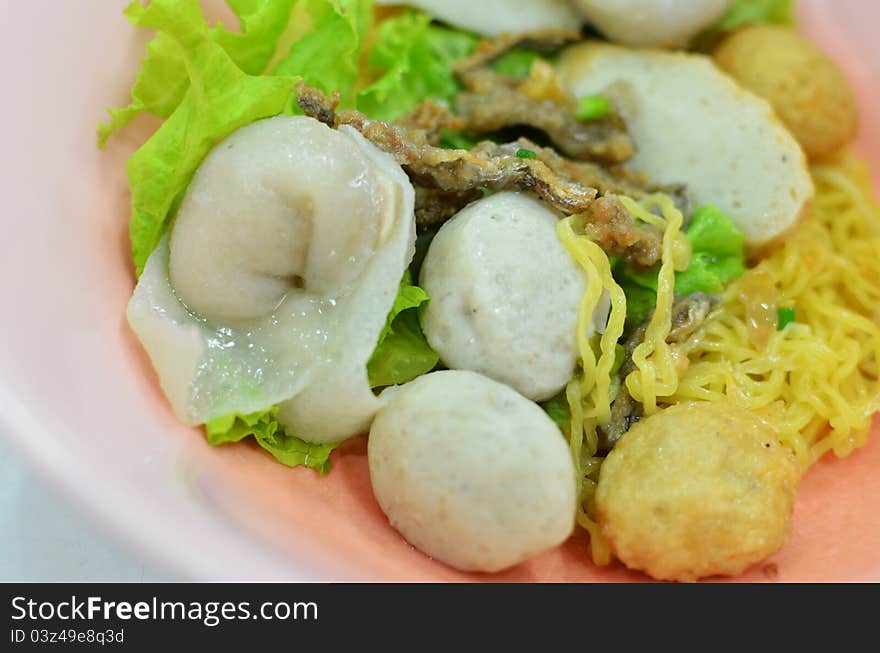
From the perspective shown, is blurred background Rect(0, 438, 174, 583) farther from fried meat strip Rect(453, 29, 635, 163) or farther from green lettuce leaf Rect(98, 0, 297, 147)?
fried meat strip Rect(453, 29, 635, 163)

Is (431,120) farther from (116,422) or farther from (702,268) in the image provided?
(116,422)

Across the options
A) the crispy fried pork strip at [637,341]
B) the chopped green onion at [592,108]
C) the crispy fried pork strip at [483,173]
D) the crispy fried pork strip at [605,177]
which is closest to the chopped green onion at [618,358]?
the crispy fried pork strip at [637,341]

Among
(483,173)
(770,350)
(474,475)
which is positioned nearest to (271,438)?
(474,475)

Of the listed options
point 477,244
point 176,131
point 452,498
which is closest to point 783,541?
point 452,498

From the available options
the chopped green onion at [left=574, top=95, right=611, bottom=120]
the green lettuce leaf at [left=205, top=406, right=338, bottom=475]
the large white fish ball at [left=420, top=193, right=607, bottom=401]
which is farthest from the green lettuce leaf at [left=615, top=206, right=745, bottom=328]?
the green lettuce leaf at [left=205, top=406, right=338, bottom=475]

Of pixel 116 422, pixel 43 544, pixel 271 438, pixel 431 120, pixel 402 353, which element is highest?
pixel 431 120
